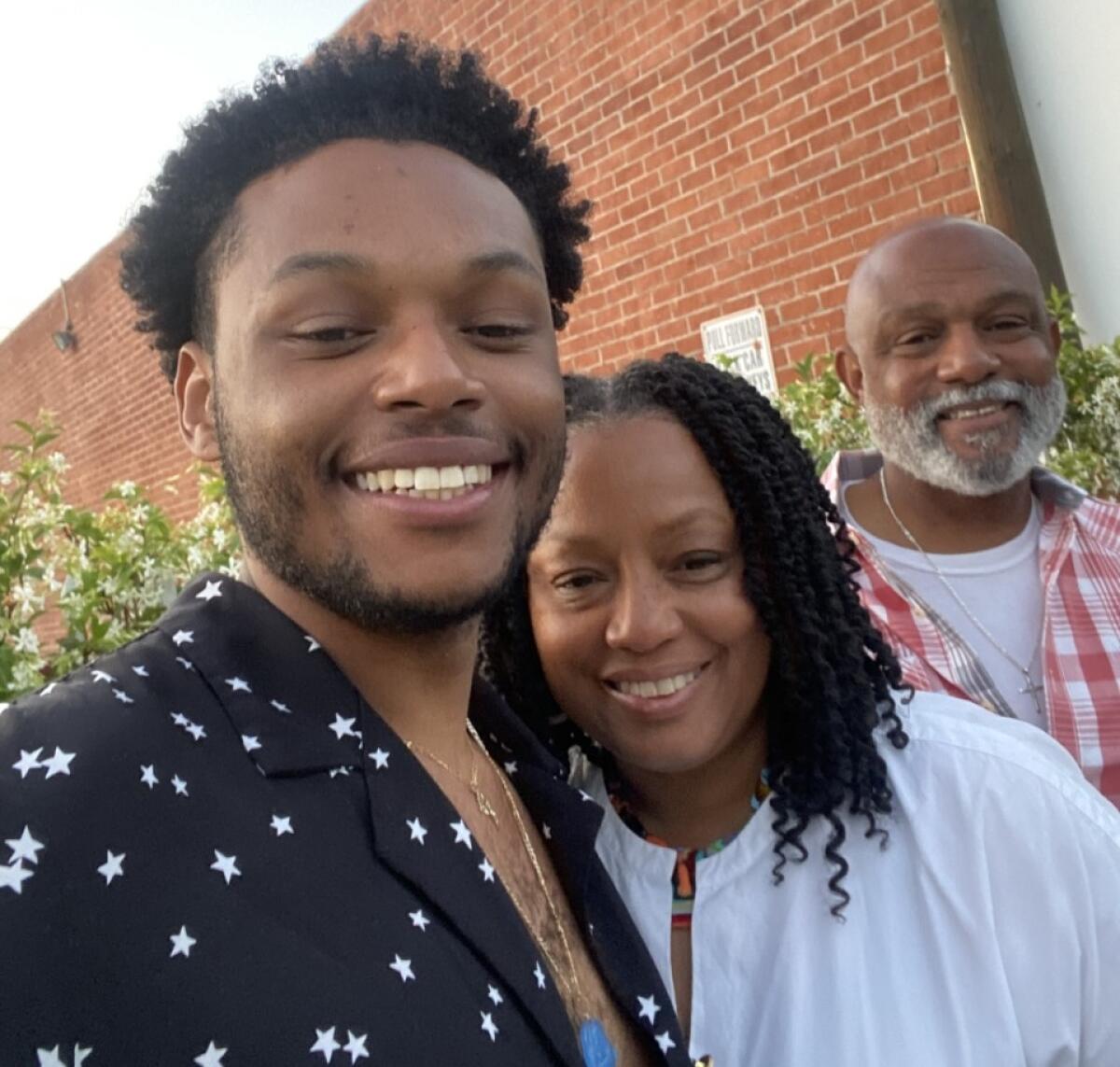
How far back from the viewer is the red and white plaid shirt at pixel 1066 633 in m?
2.41

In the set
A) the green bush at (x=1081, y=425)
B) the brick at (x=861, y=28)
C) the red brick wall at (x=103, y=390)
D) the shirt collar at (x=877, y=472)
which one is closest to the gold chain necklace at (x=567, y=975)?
the shirt collar at (x=877, y=472)

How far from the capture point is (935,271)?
9.72 ft

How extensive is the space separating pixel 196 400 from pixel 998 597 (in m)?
2.08

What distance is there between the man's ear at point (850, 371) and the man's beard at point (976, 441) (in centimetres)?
19

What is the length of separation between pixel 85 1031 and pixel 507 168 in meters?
1.25

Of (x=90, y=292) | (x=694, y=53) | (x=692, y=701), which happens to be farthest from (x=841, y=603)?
(x=90, y=292)

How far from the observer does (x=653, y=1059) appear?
1.47 meters

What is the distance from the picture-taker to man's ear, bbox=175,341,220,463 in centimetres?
142

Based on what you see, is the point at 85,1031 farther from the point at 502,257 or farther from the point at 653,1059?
the point at 502,257

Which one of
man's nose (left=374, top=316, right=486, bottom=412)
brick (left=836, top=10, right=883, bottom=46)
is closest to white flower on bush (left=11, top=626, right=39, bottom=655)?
man's nose (left=374, top=316, right=486, bottom=412)

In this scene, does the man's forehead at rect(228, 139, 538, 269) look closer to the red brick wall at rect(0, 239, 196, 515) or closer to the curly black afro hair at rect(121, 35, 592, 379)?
the curly black afro hair at rect(121, 35, 592, 379)

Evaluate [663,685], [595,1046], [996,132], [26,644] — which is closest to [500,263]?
[663,685]

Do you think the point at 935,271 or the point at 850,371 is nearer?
the point at 935,271

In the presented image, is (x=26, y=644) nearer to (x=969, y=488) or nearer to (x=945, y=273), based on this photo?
(x=969, y=488)
